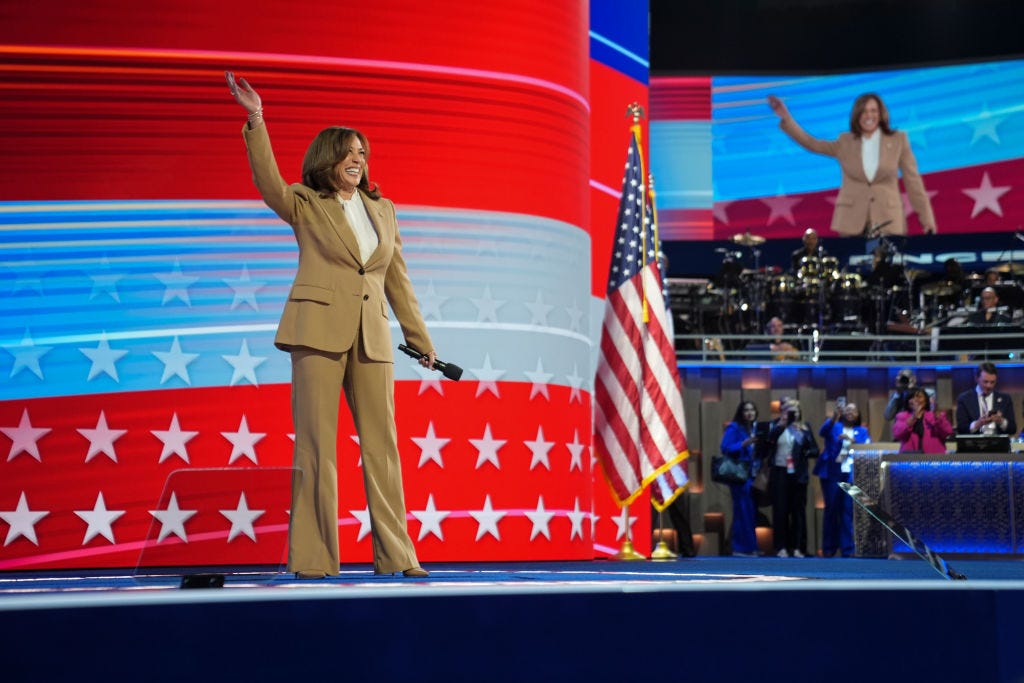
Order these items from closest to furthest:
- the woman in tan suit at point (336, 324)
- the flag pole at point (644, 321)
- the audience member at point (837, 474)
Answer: the woman in tan suit at point (336, 324) → the flag pole at point (644, 321) → the audience member at point (837, 474)

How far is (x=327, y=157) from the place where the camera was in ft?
16.6

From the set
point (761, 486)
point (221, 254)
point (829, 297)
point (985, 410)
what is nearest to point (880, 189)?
point (829, 297)

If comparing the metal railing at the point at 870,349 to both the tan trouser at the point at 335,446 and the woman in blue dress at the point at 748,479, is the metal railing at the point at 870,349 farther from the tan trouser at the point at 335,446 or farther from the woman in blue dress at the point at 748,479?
the tan trouser at the point at 335,446

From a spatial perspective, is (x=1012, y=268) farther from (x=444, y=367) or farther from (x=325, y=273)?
(x=325, y=273)

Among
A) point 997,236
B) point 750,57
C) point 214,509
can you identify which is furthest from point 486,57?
point 750,57

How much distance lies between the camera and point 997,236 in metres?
16.9

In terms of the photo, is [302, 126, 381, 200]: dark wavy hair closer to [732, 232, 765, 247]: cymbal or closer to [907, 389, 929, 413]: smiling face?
[907, 389, 929, 413]: smiling face

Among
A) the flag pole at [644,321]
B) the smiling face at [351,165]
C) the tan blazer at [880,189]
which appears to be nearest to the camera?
the smiling face at [351,165]

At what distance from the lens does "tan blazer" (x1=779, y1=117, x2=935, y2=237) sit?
62.2 ft

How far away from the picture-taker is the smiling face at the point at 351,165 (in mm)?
5055

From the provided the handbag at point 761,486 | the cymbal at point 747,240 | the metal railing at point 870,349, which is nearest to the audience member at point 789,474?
the handbag at point 761,486

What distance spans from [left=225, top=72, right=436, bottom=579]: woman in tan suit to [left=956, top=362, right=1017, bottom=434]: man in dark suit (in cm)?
648

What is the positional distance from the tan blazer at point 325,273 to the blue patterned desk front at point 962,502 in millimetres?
5747

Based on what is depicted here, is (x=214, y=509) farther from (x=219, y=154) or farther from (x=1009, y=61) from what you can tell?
(x=1009, y=61)
